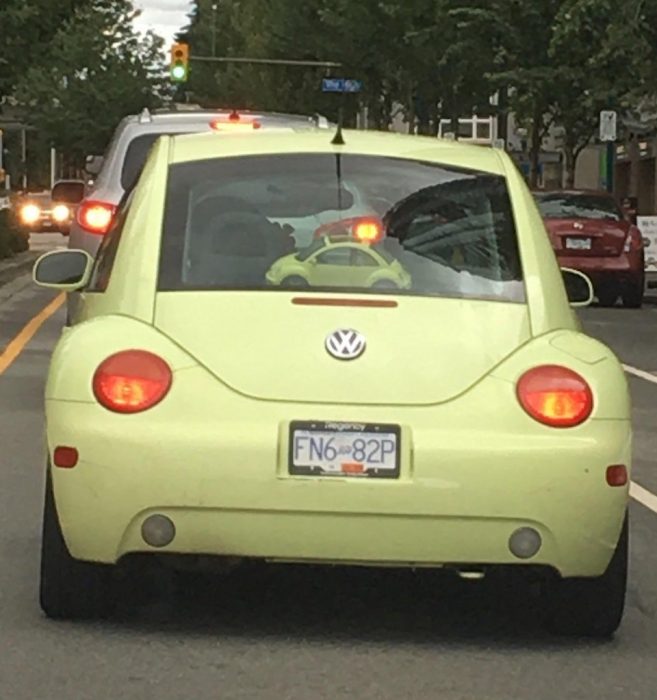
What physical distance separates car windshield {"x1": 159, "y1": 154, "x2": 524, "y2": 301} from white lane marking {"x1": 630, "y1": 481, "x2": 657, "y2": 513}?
132 inches

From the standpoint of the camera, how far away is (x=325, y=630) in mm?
7250

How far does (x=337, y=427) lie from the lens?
6.65 metres

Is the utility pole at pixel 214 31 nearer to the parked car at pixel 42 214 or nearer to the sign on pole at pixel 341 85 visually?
the parked car at pixel 42 214

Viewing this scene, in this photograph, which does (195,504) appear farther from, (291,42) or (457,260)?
(291,42)

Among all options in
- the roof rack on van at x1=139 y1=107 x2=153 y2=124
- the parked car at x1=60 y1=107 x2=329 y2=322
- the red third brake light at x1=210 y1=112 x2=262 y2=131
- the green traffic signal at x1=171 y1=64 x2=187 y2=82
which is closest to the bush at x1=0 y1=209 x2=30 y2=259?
the green traffic signal at x1=171 y1=64 x2=187 y2=82

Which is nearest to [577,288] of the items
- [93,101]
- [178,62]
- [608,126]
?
[608,126]

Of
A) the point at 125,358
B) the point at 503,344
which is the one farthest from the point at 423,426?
the point at 125,358

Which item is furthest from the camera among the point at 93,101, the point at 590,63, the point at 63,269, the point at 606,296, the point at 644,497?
the point at 93,101

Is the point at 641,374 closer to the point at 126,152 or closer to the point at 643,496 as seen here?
the point at 126,152

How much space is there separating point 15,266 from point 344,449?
91.9 feet

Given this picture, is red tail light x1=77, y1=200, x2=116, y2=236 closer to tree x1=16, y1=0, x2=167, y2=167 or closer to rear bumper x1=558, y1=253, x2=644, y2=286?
rear bumper x1=558, y1=253, x2=644, y2=286

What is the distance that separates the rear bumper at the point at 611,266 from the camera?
2820cm

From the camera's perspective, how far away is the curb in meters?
31.8

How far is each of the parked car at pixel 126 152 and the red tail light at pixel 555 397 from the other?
21.1 ft
